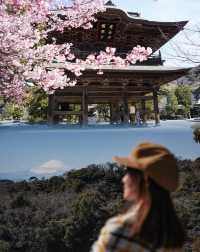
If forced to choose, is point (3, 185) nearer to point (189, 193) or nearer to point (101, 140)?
point (101, 140)

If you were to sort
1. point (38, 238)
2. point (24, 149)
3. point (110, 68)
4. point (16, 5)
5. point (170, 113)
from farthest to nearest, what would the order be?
1. point (170, 113)
2. point (110, 68)
3. point (24, 149)
4. point (38, 238)
5. point (16, 5)

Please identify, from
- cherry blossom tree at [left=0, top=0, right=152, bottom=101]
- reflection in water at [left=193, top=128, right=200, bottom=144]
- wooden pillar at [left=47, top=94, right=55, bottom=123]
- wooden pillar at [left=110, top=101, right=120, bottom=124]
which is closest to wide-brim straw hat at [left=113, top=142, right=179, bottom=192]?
cherry blossom tree at [left=0, top=0, right=152, bottom=101]

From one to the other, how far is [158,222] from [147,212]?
65 millimetres

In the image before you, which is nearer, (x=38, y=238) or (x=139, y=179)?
(x=139, y=179)

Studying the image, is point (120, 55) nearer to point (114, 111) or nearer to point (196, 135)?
point (114, 111)

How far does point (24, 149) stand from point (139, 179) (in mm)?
6305

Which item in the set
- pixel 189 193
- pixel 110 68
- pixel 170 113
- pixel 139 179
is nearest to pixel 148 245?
pixel 139 179

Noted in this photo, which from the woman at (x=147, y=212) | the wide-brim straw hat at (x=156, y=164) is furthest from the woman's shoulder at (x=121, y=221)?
the wide-brim straw hat at (x=156, y=164)

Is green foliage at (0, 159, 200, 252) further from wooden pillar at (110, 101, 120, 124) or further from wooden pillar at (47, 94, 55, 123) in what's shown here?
wooden pillar at (110, 101, 120, 124)

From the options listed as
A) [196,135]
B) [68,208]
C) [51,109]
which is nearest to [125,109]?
[51,109]

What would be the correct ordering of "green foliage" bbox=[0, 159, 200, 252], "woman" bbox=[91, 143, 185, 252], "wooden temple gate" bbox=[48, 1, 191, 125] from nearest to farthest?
1. "woman" bbox=[91, 143, 185, 252]
2. "green foliage" bbox=[0, 159, 200, 252]
3. "wooden temple gate" bbox=[48, 1, 191, 125]

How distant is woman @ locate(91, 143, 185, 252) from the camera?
65.7 inches

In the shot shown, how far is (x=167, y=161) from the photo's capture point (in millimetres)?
1710

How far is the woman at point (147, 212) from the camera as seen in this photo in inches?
65.7
